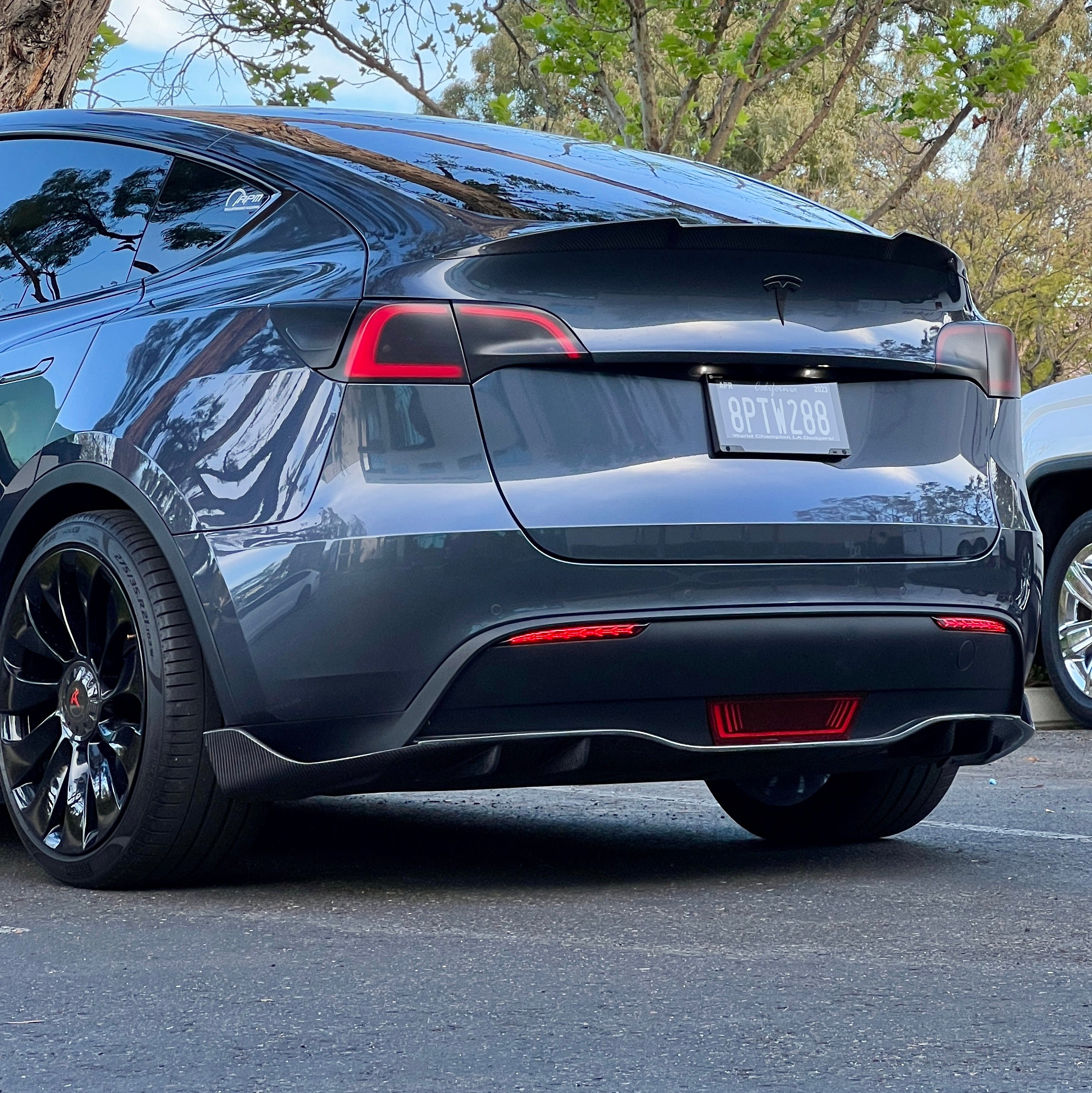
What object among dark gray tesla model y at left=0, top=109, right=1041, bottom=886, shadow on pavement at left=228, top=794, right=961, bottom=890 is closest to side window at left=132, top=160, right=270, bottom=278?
dark gray tesla model y at left=0, top=109, right=1041, bottom=886

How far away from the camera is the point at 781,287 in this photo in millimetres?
3713

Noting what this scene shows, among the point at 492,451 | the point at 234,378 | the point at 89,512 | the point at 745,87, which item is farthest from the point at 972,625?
the point at 745,87

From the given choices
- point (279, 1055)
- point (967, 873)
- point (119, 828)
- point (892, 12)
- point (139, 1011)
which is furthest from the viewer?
point (892, 12)

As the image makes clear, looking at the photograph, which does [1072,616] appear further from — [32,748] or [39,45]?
[39,45]

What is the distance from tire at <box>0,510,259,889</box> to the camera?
362 centimetres

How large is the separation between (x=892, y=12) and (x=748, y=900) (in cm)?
1597

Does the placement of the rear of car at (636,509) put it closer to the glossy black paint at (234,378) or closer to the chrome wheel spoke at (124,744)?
Result: the glossy black paint at (234,378)

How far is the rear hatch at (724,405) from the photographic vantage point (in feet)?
11.4

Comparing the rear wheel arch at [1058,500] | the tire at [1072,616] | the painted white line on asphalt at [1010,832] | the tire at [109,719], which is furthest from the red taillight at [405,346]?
the rear wheel arch at [1058,500]

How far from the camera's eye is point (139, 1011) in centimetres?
281

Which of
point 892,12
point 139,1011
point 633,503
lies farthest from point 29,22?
point 892,12

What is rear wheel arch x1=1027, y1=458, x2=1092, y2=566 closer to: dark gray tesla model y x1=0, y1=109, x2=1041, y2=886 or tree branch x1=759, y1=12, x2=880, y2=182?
dark gray tesla model y x1=0, y1=109, x2=1041, y2=886

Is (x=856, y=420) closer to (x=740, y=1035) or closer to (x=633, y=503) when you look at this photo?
(x=633, y=503)

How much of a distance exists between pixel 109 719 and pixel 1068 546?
502 cm
